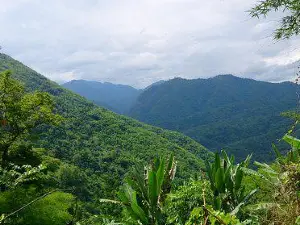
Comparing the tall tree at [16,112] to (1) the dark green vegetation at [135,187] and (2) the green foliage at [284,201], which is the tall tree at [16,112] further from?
(2) the green foliage at [284,201]

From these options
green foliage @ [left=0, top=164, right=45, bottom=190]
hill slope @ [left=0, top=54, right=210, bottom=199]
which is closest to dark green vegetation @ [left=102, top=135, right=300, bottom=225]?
green foliage @ [left=0, top=164, right=45, bottom=190]

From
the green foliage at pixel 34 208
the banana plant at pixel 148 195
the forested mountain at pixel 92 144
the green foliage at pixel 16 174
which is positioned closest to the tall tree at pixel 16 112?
the green foliage at pixel 34 208

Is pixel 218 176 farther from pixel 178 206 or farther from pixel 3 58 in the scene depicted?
pixel 3 58

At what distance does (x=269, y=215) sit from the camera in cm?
306

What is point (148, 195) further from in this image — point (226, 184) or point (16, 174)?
point (16, 174)

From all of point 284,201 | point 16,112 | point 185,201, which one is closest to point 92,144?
point 16,112

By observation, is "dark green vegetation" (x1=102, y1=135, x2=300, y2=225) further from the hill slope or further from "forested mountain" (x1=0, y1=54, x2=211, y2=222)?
the hill slope

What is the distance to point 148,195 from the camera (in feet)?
11.2

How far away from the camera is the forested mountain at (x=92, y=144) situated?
5801 centimetres

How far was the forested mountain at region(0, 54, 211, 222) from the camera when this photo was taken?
58.0 metres

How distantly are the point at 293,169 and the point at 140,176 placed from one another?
1.43 m

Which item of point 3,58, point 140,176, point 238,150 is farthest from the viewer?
point 238,150

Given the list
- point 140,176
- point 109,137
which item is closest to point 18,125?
point 140,176

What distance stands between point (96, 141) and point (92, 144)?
260 centimetres
